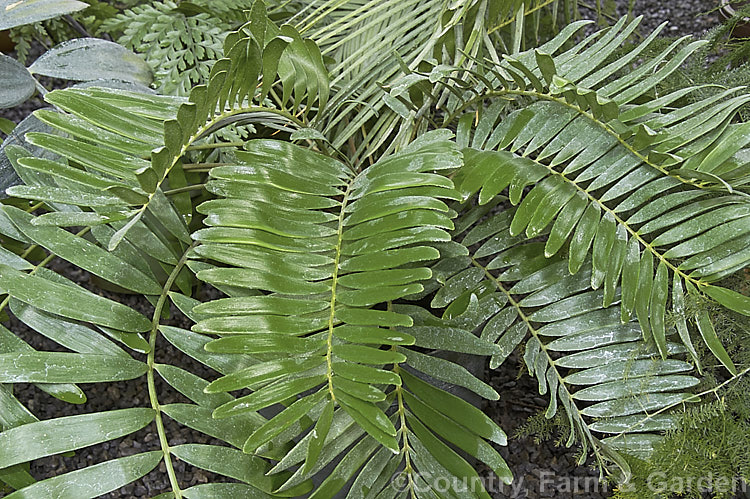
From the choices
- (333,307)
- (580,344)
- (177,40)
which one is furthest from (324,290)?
(177,40)

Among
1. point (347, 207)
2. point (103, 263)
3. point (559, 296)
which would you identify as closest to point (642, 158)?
point (559, 296)

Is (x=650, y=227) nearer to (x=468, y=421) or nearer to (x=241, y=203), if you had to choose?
(x=468, y=421)

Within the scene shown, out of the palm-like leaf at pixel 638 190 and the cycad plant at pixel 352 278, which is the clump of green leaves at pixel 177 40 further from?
the palm-like leaf at pixel 638 190

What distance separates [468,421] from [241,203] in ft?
1.07

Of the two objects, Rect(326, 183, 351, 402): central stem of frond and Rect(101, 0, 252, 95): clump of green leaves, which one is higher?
Rect(101, 0, 252, 95): clump of green leaves

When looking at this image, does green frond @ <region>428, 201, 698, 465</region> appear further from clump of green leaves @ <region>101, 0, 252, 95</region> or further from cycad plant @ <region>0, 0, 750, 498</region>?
clump of green leaves @ <region>101, 0, 252, 95</region>

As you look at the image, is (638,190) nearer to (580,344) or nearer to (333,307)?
(580,344)

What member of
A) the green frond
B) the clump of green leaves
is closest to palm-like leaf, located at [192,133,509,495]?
the green frond

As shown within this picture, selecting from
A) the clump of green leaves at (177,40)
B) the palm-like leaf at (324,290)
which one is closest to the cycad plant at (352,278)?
the palm-like leaf at (324,290)

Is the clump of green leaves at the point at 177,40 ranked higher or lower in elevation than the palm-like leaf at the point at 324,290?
higher

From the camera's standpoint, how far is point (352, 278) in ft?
2.08

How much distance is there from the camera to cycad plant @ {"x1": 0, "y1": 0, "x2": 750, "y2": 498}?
60 centimetres

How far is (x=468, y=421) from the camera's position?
2.18 feet

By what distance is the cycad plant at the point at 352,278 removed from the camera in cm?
60
